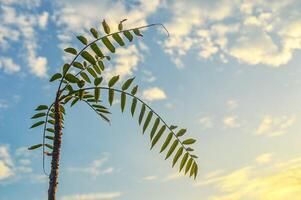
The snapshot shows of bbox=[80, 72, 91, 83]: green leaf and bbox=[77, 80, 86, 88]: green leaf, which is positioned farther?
bbox=[80, 72, 91, 83]: green leaf

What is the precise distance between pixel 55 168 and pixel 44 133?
4.55ft

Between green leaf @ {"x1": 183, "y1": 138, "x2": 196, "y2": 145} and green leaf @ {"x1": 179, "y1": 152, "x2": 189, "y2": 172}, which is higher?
green leaf @ {"x1": 183, "y1": 138, "x2": 196, "y2": 145}

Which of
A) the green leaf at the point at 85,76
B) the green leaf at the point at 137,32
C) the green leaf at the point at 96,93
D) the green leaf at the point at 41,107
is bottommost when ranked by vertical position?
the green leaf at the point at 96,93

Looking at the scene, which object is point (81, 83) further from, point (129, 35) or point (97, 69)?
point (129, 35)

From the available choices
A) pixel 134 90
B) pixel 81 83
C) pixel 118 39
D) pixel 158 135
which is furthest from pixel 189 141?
pixel 118 39

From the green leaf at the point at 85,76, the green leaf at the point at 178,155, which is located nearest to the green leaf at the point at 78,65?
the green leaf at the point at 85,76

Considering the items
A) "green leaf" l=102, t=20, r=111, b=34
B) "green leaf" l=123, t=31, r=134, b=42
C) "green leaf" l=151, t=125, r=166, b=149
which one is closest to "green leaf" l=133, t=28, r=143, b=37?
"green leaf" l=123, t=31, r=134, b=42

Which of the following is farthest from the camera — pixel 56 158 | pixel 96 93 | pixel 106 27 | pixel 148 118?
pixel 106 27

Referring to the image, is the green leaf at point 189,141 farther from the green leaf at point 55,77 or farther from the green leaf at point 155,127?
the green leaf at point 55,77

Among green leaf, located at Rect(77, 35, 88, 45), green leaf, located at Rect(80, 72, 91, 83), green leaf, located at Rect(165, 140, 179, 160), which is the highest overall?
green leaf, located at Rect(77, 35, 88, 45)

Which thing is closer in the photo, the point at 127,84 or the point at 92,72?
the point at 127,84

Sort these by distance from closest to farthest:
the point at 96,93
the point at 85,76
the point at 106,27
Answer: the point at 96,93
the point at 106,27
the point at 85,76

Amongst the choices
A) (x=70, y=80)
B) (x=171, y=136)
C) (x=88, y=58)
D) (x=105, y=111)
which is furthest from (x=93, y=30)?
(x=171, y=136)

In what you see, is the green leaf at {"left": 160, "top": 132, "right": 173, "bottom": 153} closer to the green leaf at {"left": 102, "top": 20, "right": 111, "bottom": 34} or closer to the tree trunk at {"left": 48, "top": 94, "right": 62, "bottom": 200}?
the tree trunk at {"left": 48, "top": 94, "right": 62, "bottom": 200}
